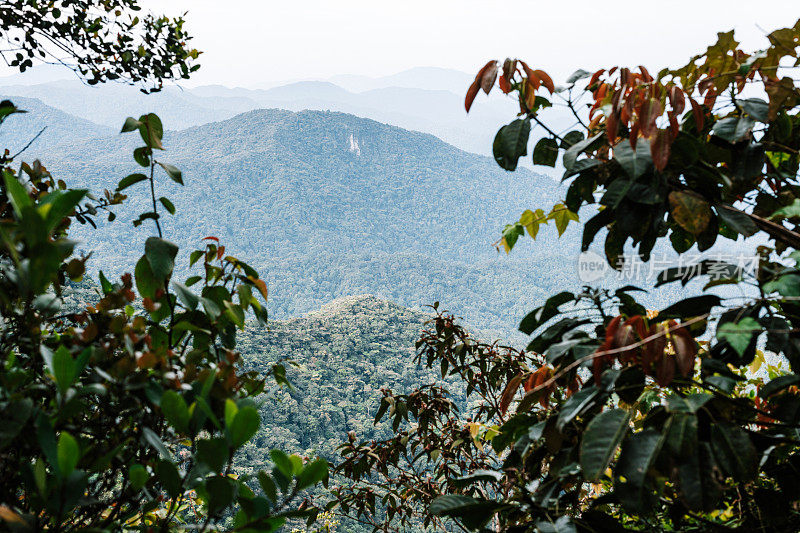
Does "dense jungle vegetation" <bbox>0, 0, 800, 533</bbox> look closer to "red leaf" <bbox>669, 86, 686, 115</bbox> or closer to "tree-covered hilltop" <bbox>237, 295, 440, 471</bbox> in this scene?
"red leaf" <bbox>669, 86, 686, 115</bbox>

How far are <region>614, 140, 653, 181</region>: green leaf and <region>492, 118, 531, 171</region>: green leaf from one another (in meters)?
0.17

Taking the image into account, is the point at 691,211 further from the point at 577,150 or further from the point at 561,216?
the point at 561,216

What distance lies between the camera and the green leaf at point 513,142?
84 centimetres

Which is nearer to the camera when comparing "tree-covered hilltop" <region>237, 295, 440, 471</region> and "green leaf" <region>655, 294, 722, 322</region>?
"green leaf" <region>655, 294, 722, 322</region>

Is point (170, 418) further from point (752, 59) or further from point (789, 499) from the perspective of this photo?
point (752, 59)

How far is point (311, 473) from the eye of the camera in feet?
1.69

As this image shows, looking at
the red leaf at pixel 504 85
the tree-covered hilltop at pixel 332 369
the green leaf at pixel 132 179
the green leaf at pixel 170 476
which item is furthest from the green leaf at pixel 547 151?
the tree-covered hilltop at pixel 332 369

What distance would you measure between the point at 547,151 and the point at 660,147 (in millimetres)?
291

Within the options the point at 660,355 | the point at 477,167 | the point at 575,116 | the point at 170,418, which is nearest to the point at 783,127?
the point at 575,116

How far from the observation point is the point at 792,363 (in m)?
0.72

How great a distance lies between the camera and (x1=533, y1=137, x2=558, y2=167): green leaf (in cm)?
93

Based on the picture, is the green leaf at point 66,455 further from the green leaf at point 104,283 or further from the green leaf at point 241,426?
the green leaf at point 104,283

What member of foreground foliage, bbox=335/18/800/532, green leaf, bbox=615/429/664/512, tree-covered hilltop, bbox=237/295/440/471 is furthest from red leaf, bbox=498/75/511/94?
tree-covered hilltop, bbox=237/295/440/471

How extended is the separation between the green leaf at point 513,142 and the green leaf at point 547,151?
0.09m
